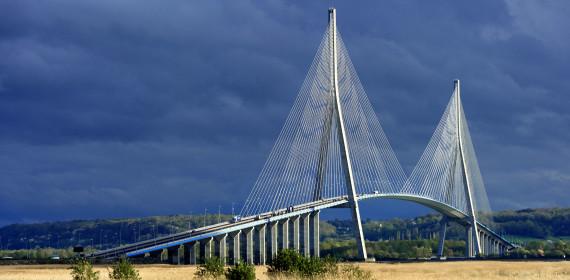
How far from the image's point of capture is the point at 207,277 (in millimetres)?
59656

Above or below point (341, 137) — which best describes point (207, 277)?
below

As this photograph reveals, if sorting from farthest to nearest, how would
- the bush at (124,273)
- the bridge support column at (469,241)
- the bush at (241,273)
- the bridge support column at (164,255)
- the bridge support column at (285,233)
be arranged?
the bridge support column at (469,241), the bridge support column at (285,233), the bridge support column at (164,255), the bush at (124,273), the bush at (241,273)

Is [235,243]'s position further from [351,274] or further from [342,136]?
[351,274]

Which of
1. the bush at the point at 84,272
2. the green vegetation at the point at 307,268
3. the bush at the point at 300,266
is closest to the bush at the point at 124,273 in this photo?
the bush at the point at 84,272

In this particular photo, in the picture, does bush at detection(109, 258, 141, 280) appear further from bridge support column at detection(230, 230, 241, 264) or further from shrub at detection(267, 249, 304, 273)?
bridge support column at detection(230, 230, 241, 264)

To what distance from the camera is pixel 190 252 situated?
112m

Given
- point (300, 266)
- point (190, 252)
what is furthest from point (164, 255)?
point (300, 266)

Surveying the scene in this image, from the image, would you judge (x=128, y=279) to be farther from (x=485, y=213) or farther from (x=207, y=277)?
(x=485, y=213)

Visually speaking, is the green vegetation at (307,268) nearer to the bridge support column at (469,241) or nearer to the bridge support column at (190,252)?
the bridge support column at (190,252)

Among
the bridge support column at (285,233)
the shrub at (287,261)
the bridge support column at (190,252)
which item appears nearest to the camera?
the shrub at (287,261)

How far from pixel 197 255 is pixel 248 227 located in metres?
8.24

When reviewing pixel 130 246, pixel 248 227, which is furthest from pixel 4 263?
pixel 248 227

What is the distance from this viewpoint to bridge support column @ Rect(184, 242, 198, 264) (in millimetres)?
112000

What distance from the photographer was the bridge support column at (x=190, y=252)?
4409 inches
